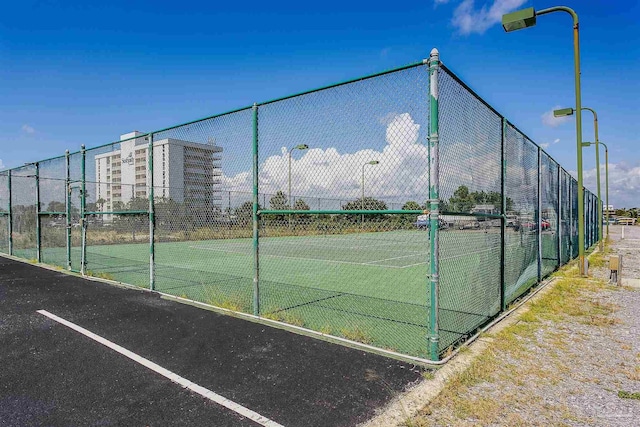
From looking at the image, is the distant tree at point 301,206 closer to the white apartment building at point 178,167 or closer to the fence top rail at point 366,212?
the fence top rail at point 366,212

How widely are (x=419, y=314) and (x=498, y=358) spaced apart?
201cm

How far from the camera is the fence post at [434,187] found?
378cm

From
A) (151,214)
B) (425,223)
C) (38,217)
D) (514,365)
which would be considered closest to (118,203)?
(38,217)

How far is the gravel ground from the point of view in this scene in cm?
286

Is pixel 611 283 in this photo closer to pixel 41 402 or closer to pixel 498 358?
pixel 498 358

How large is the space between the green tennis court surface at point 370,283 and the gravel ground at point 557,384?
750mm

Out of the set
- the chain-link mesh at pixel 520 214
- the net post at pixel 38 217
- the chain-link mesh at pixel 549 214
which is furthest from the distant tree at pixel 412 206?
the net post at pixel 38 217

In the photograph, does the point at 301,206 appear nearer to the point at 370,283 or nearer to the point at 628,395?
the point at 628,395

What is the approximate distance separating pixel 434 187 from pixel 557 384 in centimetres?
208

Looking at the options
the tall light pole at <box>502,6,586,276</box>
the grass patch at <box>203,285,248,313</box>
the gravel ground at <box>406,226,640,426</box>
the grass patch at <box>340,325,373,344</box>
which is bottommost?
the gravel ground at <box>406,226,640,426</box>

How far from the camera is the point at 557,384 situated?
3.46m

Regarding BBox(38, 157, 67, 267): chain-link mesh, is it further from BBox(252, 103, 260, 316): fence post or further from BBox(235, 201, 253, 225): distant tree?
BBox(252, 103, 260, 316): fence post

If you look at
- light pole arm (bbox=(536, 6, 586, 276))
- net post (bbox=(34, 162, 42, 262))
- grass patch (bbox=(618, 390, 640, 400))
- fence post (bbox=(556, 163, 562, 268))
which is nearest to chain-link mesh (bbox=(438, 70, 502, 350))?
grass patch (bbox=(618, 390, 640, 400))

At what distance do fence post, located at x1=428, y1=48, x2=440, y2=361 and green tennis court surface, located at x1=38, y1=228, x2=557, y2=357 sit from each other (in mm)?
135
